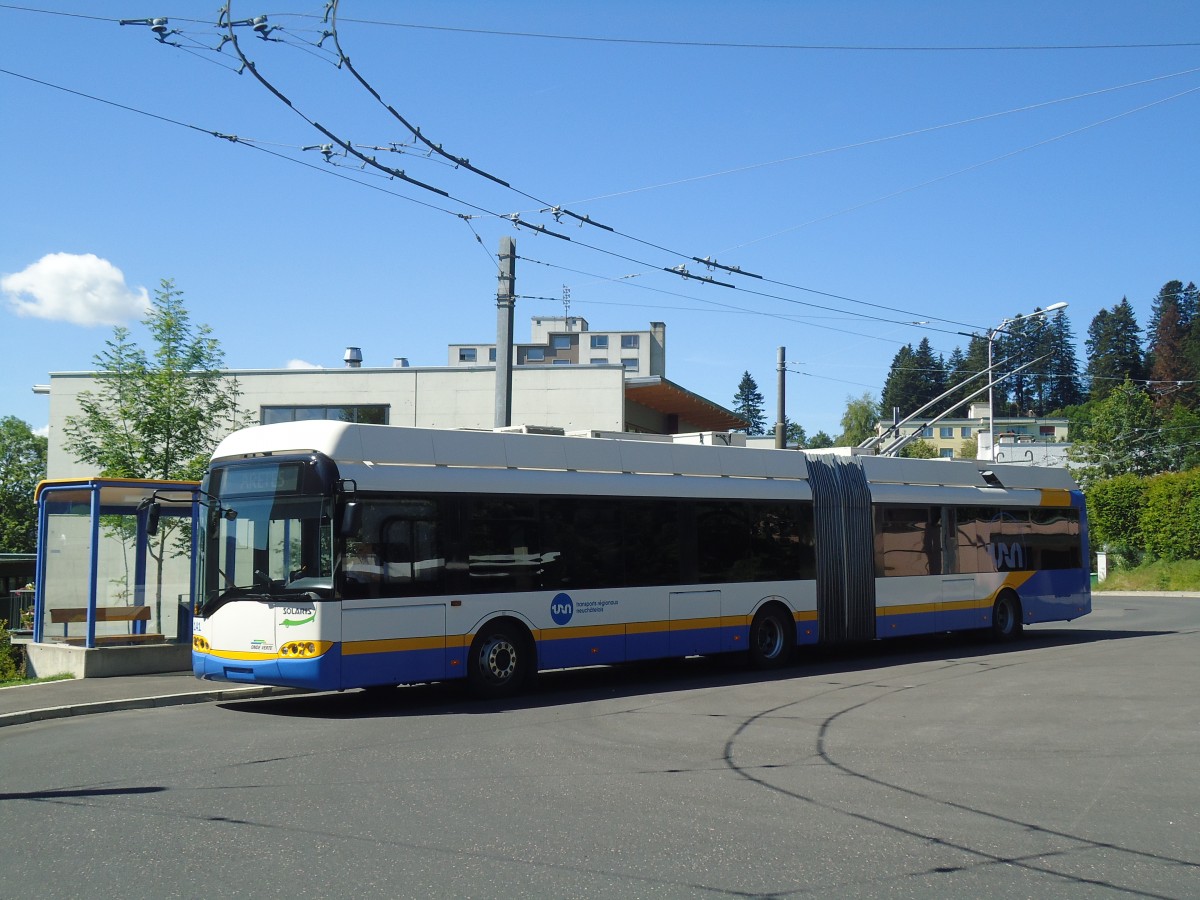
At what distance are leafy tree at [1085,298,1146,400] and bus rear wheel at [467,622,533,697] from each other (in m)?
122

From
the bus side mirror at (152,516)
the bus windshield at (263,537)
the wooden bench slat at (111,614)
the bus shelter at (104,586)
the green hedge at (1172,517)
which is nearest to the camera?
the bus windshield at (263,537)

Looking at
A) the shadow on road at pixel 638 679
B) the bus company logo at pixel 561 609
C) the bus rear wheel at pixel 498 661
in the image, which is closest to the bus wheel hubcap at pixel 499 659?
the bus rear wheel at pixel 498 661

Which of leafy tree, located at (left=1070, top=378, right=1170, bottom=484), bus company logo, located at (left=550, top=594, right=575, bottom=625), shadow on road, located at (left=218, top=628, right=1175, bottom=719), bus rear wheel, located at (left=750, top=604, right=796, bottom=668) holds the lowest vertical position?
shadow on road, located at (left=218, top=628, right=1175, bottom=719)

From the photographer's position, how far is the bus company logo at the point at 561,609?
14094mm

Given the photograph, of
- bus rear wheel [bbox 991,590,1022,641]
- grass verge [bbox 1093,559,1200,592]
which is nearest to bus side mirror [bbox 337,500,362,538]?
bus rear wheel [bbox 991,590,1022,641]

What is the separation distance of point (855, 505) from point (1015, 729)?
7.88 metres

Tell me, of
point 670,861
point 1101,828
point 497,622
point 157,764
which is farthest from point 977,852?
point 497,622

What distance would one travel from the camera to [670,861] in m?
6.24

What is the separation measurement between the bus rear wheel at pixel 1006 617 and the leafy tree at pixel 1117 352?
111 m

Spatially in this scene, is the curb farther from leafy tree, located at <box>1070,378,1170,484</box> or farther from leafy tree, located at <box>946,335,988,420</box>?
leafy tree, located at <box>946,335,988,420</box>

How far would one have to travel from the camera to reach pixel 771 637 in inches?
680

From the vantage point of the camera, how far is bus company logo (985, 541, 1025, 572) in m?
21.0

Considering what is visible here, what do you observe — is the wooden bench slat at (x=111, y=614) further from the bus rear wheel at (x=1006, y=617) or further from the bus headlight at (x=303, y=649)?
the bus rear wheel at (x=1006, y=617)

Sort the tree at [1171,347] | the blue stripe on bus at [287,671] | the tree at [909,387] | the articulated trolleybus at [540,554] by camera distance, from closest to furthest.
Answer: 1. the blue stripe on bus at [287,671]
2. the articulated trolleybus at [540,554]
3. the tree at [1171,347]
4. the tree at [909,387]
